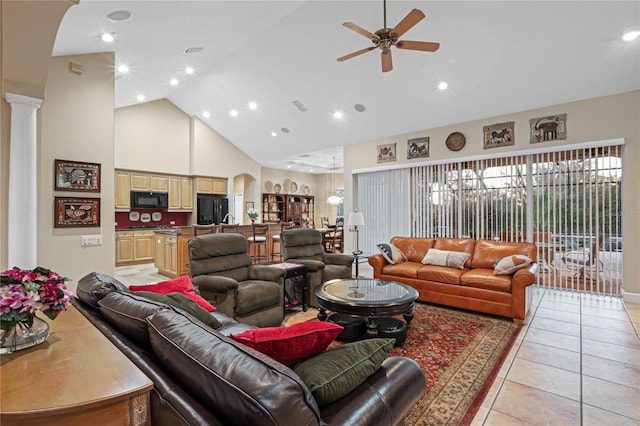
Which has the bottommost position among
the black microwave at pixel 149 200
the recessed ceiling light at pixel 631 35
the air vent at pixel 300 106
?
the black microwave at pixel 149 200

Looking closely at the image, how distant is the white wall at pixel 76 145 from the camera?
3.62 m

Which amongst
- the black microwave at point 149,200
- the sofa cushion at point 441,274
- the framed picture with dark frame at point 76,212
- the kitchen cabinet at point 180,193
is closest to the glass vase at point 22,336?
the framed picture with dark frame at point 76,212

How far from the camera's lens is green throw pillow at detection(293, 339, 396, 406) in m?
1.03

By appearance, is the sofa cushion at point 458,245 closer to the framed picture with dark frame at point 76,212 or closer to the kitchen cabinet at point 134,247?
the framed picture with dark frame at point 76,212

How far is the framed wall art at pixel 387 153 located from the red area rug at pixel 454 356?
358 cm

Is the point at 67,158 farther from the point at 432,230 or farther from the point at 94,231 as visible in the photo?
the point at 432,230

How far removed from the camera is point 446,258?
4531 millimetres

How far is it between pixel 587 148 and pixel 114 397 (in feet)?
20.5

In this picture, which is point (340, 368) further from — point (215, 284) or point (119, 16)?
point (119, 16)

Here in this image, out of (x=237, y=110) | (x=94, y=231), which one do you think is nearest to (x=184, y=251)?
(x=94, y=231)

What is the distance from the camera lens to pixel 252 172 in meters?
10.1

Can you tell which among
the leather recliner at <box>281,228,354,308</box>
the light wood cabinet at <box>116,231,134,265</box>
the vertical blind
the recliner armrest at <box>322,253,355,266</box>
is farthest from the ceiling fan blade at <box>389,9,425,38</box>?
the light wood cabinet at <box>116,231,134,265</box>

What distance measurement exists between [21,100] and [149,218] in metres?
5.73

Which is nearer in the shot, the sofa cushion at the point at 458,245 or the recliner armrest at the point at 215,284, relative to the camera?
the recliner armrest at the point at 215,284
